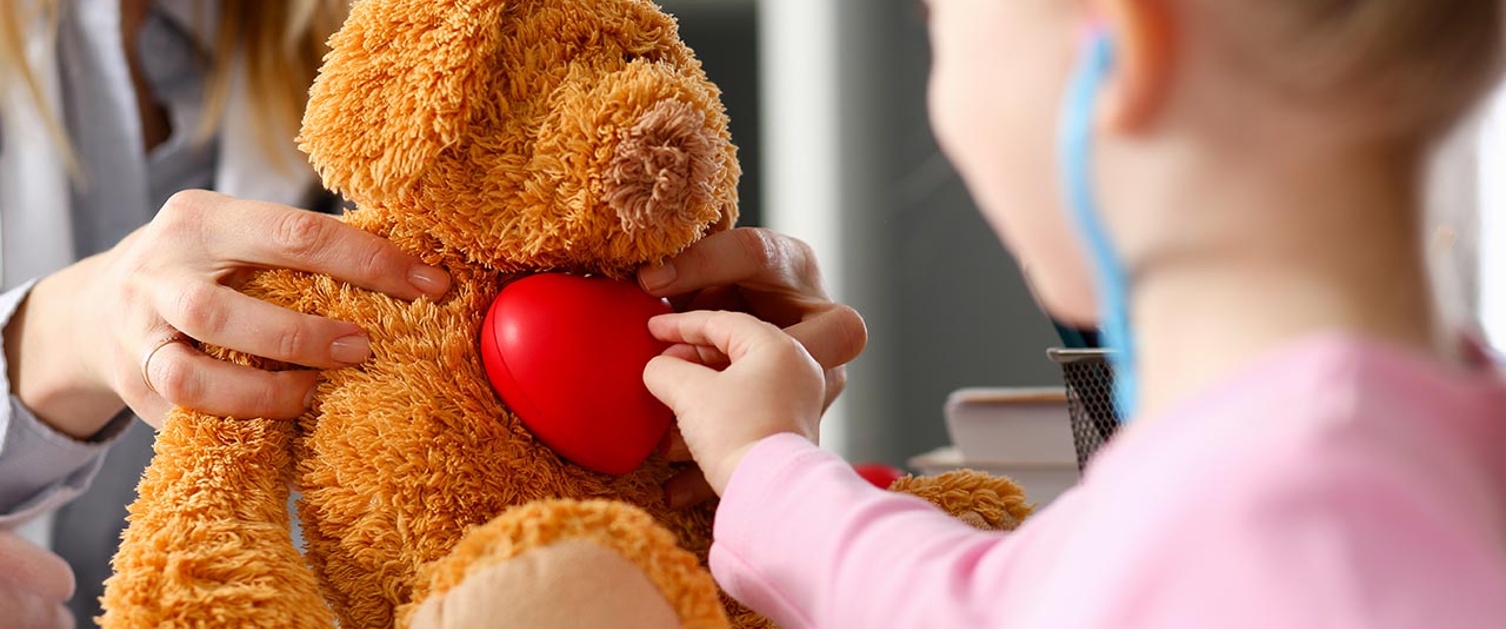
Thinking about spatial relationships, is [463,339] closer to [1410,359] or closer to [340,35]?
[340,35]

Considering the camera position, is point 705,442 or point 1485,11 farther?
point 705,442

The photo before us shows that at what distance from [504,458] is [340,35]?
20 centimetres

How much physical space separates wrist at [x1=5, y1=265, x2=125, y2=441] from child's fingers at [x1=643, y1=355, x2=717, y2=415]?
1.33 feet

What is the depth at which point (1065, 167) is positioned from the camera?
326 mm

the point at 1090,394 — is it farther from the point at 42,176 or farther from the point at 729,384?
the point at 42,176

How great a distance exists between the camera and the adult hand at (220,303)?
535 millimetres

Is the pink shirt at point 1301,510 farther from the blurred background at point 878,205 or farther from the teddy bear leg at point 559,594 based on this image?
the blurred background at point 878,205

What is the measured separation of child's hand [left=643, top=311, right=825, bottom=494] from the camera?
1.58ft

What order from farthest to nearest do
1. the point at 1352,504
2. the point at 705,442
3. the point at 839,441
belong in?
1. the point at 839,441
2. the point at 705,442
3. the point at 1352,504

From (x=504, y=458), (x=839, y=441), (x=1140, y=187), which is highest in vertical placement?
(x=1140, y=187)

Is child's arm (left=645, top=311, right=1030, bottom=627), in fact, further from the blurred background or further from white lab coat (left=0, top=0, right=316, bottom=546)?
the blurred background

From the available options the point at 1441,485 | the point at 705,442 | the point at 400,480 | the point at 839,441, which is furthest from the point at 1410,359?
the point at 839,441

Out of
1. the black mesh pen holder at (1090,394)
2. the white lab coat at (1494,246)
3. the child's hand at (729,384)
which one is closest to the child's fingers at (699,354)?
the child's hand at (729,384)

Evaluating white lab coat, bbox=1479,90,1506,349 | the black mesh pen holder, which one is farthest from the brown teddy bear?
white lab coat, bbox=1479,90,1506,349
